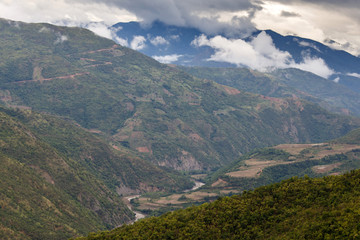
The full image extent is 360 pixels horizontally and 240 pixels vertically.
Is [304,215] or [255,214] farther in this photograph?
Answer: [255,214]

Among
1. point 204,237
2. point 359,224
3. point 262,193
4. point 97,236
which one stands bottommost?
point 97,236

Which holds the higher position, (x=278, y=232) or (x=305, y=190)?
(x=305, y=190)

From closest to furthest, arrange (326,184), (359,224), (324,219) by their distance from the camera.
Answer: (359,224)
(324,219)
(326,184)

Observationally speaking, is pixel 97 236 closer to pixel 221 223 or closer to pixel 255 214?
pixel 221 223

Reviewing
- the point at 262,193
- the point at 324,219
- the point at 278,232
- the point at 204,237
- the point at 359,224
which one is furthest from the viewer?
the point at 262,193

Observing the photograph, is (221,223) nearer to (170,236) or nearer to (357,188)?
(170,236)

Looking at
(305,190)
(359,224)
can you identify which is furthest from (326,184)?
(359,224)
